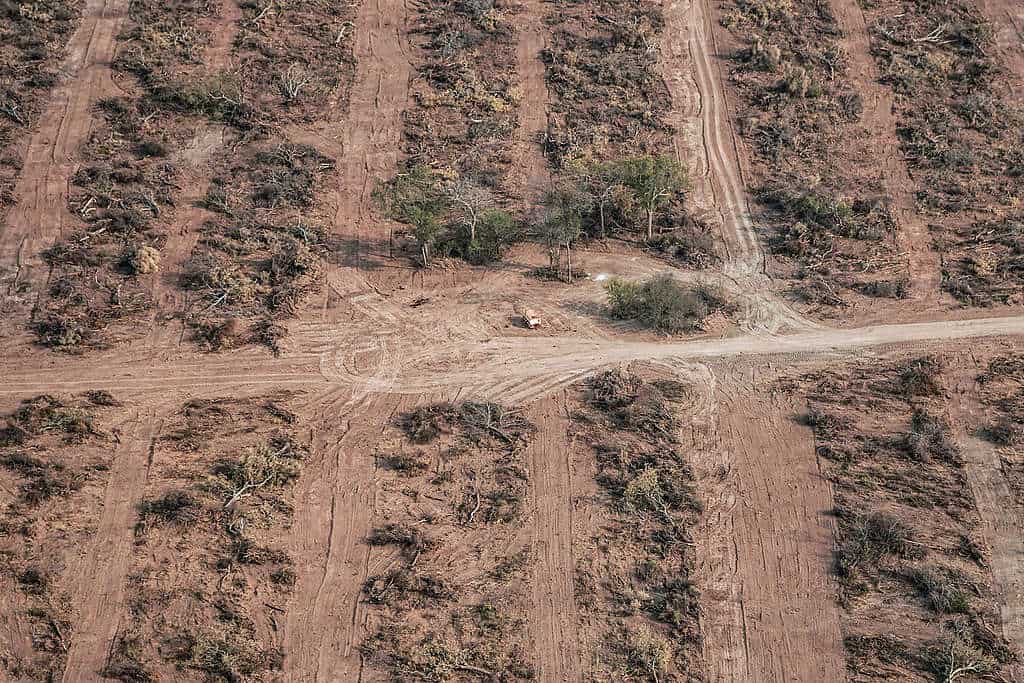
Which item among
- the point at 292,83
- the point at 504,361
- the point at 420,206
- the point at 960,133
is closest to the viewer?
the point at 504,361

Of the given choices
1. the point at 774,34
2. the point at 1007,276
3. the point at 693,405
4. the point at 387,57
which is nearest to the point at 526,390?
the point at 693,405

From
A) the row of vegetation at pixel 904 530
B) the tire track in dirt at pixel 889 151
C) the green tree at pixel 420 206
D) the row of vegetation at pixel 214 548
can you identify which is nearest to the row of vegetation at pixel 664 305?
the row of vegetation at pixel 904 530

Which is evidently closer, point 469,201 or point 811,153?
point 469,201

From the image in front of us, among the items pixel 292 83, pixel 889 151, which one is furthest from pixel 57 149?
pixel 889 151

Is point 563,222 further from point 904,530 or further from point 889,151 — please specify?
point 889,151

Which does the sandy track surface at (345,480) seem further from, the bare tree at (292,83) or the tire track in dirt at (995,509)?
the tire track in dirt at (995,509)

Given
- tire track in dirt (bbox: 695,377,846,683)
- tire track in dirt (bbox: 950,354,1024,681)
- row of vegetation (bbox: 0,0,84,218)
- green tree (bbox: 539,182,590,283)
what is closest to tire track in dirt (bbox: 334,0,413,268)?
green tree (bbox: 539,182,590,283)

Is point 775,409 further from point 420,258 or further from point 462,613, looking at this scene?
point 420,258
